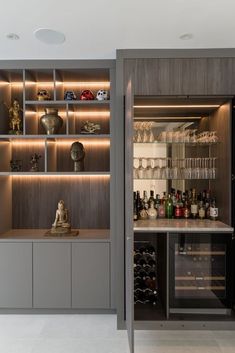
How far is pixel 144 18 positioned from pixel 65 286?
8.75ft

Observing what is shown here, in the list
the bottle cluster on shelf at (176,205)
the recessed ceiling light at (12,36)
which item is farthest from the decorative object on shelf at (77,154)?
the recessed ceiling light at (12,36)

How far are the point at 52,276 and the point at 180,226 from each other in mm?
1450

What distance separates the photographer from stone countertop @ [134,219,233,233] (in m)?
2.96

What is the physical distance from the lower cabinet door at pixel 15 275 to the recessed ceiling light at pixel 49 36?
204 centimetres

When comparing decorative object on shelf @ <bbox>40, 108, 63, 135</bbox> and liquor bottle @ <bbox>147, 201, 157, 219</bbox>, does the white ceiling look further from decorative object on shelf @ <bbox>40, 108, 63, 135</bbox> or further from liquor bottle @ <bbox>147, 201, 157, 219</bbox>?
liquor bottle @ <bbox>147, 201, 157, 219</bbox>

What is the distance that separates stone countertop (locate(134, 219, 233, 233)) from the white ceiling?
1.76 meters

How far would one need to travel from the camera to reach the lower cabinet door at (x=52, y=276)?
3.25 metres

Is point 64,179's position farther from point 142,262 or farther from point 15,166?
point 142,262

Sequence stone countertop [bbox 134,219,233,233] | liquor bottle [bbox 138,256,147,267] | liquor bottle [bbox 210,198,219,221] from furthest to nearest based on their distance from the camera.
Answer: liquor bottle [bbox 138,256,147,267], liquor bottle [bbox 210,198,219,221], stone countertop [bbox 134,219,233,233]

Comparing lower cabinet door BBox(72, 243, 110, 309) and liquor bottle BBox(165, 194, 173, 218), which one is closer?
lower cabinet door BBox(72, 243, 110, 309)

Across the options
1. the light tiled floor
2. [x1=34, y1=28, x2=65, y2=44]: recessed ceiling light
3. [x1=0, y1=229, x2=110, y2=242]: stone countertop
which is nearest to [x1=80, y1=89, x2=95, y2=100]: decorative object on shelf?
[x1=34, y1=28, x2=65, y2=44]: recessed ceiling light

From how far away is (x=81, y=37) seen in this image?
2.71 meters

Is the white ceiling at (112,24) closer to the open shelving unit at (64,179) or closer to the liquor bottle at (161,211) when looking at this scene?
the open shelving unit at (64,179)

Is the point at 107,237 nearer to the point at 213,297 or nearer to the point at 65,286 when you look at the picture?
the point at 65,286
